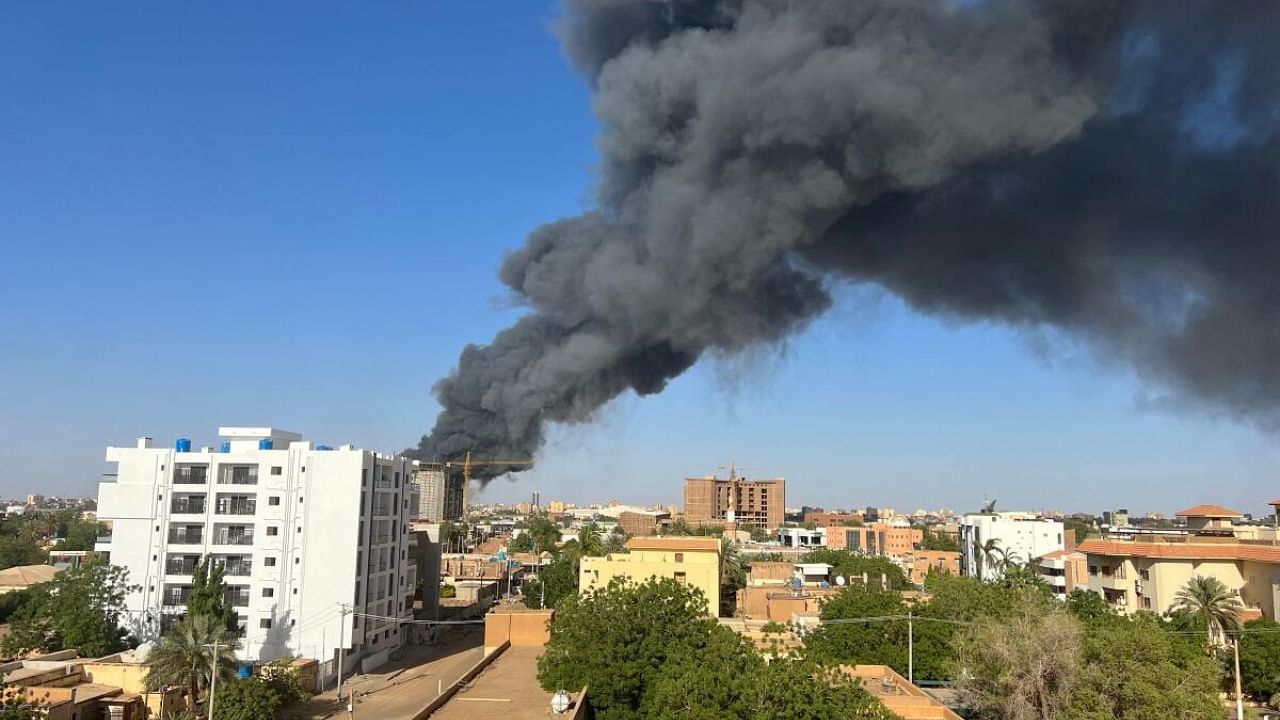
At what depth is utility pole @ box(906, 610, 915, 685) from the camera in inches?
1134

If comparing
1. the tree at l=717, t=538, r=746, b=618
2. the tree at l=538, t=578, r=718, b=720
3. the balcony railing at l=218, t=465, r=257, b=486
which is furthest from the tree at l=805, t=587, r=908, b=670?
the balcony railing at l=218, t=465, r=257, b=486

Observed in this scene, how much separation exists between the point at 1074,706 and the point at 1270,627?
50.8 ft

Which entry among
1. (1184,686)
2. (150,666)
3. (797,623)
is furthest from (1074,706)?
(150,666)

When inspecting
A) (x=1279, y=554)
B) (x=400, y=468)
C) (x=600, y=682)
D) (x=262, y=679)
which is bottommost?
(x=262, y=679)

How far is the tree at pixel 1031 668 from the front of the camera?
795 inches

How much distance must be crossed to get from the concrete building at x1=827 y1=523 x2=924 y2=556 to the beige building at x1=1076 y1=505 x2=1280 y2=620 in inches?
2417

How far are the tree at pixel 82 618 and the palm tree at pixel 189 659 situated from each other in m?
7.27

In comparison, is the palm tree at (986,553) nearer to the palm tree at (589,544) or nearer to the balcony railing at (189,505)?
the palm tree at (589,544)

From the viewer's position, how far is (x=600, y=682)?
2030 centimetres

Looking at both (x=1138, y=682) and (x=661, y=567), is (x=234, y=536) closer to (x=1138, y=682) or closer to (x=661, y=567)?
(x=661, y=567)

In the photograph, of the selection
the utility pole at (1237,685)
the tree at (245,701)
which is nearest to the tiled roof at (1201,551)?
the utility pole at (1237,685)

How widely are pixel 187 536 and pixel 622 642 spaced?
78.3ft

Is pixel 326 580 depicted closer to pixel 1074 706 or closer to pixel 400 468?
pixel 400 468

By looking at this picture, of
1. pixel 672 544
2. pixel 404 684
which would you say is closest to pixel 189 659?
pixel 404 684
